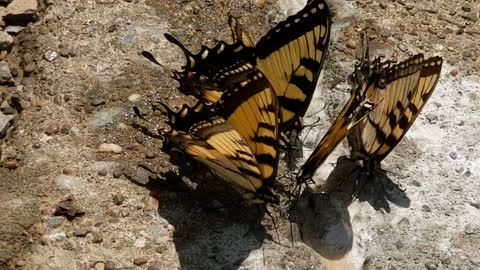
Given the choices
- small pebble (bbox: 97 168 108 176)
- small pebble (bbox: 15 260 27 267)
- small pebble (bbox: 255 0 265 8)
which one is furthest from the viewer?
small pebble (bbox: 255 0 265 8)

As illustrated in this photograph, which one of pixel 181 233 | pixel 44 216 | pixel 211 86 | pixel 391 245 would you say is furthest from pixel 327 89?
pixel 44 216

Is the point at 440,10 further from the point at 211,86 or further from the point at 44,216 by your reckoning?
the point at 44,216

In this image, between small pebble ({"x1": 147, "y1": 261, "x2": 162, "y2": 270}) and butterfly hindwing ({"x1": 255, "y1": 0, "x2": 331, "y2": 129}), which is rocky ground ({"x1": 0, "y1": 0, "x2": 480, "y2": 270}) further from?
butterfly hindwing ({"x1": 255, "y1": 0, "x2": 331, "y2": 129})

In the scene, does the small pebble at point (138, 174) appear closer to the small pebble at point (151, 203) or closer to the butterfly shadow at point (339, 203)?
the small pebble at point (151, 203)

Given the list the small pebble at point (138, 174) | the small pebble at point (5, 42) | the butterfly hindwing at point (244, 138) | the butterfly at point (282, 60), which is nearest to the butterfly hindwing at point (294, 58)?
the butterfly at point (282, 60)

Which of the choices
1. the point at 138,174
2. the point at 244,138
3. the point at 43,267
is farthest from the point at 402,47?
the point at 43,267

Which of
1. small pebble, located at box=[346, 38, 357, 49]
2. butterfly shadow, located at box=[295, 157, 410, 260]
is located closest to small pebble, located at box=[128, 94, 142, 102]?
butterfly shadow, located at box=[295, 157, 410, 260]
